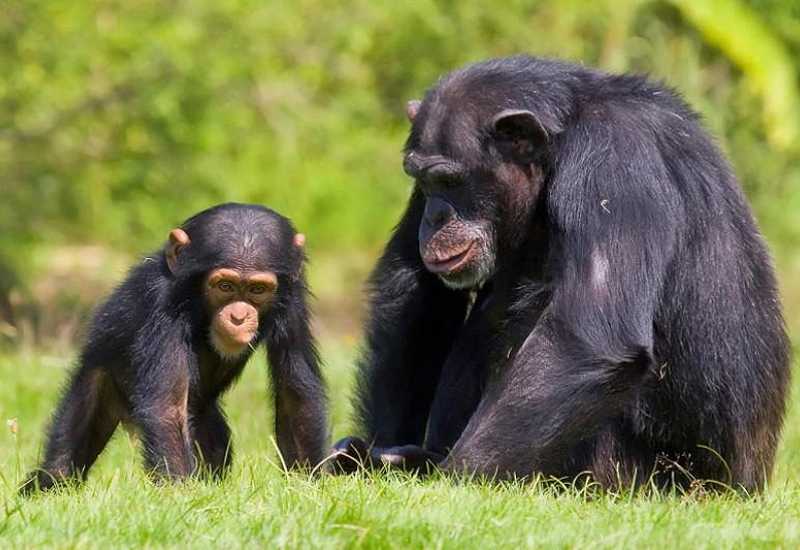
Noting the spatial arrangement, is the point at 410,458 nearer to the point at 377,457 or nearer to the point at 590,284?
the point at 377,457

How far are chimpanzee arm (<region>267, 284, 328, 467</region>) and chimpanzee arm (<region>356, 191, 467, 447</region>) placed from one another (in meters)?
0.41

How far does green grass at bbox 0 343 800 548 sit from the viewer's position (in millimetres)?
5539

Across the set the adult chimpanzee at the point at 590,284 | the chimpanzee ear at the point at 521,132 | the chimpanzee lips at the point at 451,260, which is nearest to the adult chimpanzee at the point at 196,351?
the adult chimpanzee at the point at 590,284

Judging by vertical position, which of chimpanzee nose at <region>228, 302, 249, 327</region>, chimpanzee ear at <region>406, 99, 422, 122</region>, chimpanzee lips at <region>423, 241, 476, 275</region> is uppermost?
chimpanzee ear at <region>406, 99, 422, 122</region>

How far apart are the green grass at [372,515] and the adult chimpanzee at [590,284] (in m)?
0.40

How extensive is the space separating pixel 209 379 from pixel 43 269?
11.1 m

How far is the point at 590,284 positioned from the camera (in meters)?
6.87

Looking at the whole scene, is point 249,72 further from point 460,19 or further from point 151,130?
point 460,19

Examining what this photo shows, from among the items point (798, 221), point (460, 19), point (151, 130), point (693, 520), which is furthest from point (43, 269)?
point (693, 520)

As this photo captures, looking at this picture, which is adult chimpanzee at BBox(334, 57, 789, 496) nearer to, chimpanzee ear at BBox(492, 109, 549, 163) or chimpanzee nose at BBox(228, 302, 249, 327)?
chimpanzee ear at BBox(492, 109, 549, 163)

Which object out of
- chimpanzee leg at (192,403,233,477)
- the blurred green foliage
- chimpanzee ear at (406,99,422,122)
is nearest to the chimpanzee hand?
chimpanzee leg at (192,403,233,477)

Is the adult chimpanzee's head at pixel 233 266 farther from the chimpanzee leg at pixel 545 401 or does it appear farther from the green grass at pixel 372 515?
the chimpanzee leg at pixel 545 401

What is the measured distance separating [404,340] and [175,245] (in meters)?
1.37

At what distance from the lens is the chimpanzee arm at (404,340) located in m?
8.27
